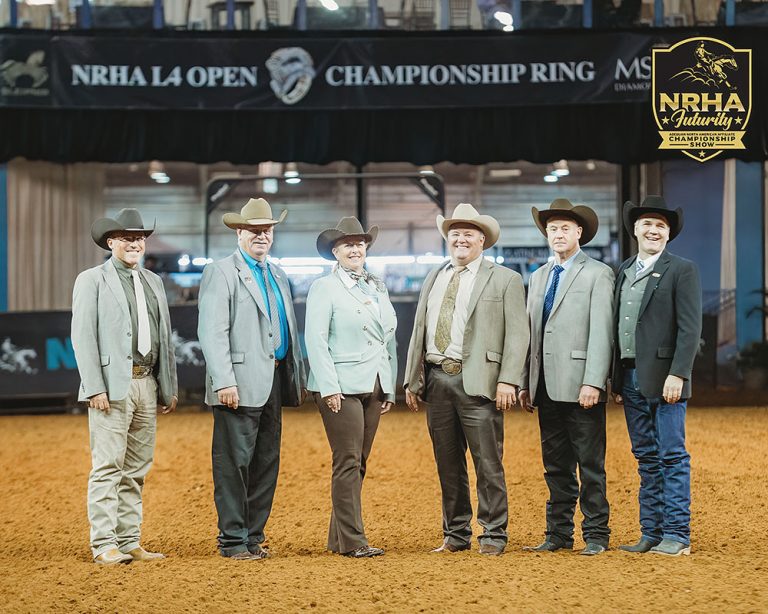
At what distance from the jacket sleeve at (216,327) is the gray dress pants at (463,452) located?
1.11 meters

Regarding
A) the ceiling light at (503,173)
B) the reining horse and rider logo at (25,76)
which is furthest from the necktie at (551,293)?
the ceiling light at (503,173)

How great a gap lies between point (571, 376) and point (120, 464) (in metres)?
2.47

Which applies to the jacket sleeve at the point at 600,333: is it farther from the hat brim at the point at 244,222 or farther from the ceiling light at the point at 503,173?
the ceiling light at the point at 503,173

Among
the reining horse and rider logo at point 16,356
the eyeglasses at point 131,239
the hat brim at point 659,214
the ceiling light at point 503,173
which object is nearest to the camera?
the hat brim at point 659,214

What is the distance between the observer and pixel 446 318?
20.3 feet

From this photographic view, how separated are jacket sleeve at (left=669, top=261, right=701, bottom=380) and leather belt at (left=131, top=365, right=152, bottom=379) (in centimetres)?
282

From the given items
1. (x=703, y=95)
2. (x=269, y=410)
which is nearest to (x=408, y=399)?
(x=269, y=410)

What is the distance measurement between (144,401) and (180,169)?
38.4 ft

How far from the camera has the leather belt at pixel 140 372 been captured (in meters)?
6.21

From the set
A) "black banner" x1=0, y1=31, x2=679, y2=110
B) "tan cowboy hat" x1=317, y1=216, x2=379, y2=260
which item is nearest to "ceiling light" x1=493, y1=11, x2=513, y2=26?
"black banner" x1=0, y1=31, x2=679, y2=110

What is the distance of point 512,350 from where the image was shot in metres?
6.04

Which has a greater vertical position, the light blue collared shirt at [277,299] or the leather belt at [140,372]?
the light blue collared shirt at [277,299]

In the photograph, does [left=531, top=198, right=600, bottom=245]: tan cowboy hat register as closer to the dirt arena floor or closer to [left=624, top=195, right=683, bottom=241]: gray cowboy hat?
[left=624, top=195, right=683, bottom=241]: gray cowboy hat

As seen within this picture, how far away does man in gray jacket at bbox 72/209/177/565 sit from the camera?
6051mm
